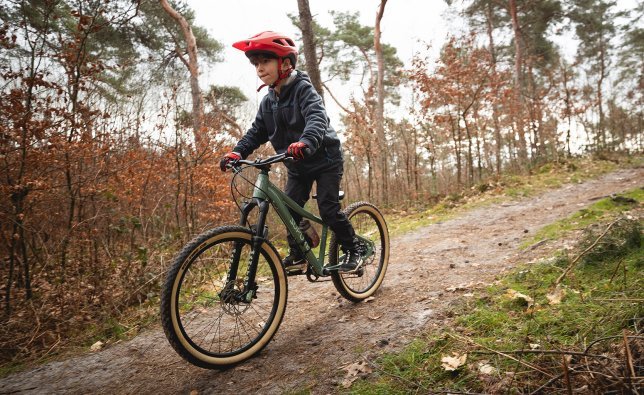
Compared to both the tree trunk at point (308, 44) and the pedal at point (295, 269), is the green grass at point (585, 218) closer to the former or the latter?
the pedal at point (295, 269)

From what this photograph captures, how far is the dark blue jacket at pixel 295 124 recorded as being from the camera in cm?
294

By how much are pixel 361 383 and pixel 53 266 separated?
428 cm

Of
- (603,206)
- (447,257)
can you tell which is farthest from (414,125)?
(447,257)

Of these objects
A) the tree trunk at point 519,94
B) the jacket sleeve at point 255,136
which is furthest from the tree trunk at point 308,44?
the tree trunk at point 519,94

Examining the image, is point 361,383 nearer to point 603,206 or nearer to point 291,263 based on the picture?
point 291,263

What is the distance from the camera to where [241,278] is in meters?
2.60

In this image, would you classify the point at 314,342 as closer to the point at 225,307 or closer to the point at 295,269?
the point at 295,269

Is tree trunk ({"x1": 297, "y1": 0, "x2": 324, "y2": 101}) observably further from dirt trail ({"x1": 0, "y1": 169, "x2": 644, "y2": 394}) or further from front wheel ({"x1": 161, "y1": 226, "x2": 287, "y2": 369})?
front wheel ({"x1": 161, "y1": 226, "x2": 287, "y2": 369})

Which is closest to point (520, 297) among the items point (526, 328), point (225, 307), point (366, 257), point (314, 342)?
point (526, 328)

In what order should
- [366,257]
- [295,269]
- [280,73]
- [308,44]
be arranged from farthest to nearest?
1. [308,44]
2. [366,257]
3. [295,269]
4. [280,73]

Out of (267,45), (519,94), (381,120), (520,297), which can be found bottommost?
(520,297)

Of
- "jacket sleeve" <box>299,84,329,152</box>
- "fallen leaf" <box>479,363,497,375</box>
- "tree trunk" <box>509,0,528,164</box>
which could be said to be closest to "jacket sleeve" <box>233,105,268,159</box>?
"jacket sleeve" <box>299,84,329,152</box>

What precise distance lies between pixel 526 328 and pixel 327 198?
5.67 feet

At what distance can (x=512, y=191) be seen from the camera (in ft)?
30.1
